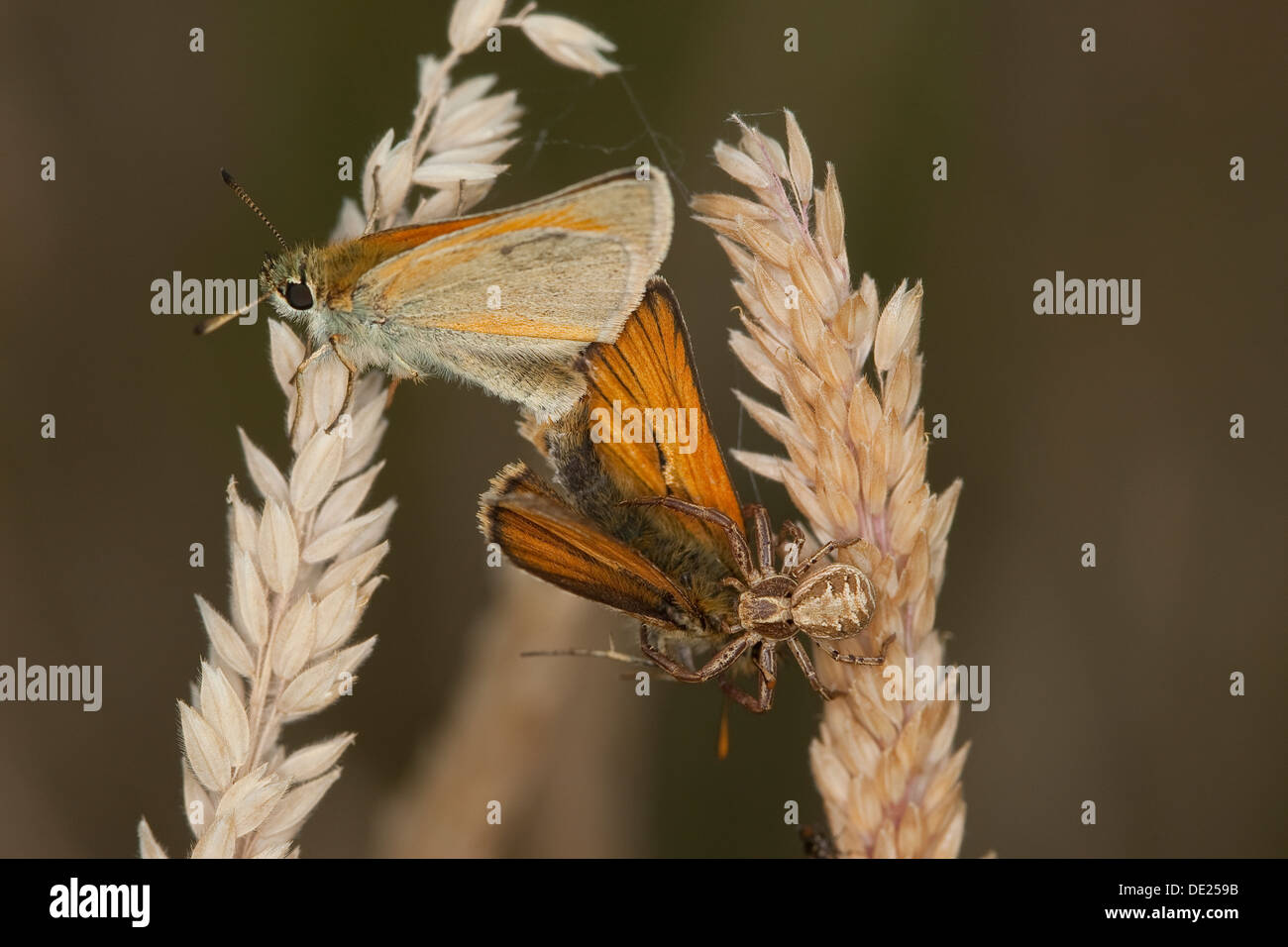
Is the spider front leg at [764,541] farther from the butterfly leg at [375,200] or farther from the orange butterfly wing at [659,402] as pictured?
the butterfly leg at [375,200]

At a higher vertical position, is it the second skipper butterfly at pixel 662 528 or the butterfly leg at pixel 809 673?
the second skipper butterfly at pixel 662 528

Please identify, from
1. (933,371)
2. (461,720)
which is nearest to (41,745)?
(461,720)

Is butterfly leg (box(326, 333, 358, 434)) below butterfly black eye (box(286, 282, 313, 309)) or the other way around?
below


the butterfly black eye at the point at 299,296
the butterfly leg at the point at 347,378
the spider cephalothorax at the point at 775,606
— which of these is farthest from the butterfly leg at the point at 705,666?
the butterfly black eye at the point at 299,296

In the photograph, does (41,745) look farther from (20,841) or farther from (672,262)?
(672,262)

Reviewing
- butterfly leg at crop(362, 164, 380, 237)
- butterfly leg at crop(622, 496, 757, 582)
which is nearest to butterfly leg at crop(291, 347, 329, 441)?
butterfly leg at crop(362, 164, 380, 237)

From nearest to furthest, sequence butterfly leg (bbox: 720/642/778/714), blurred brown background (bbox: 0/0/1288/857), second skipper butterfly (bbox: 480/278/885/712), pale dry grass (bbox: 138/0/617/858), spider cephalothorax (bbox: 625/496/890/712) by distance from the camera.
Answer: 1. pale dry grass (bbox: 138/0/617/858)
2. spider cephalothorax (bbox: 625/496/890/712)
3. second skipper butterfly (bbox: 480/278/885/712)
4. butterfly leg (bbox: 720/642/778/714)
5. blurred brown background (bbox: 0/0/1288/857)

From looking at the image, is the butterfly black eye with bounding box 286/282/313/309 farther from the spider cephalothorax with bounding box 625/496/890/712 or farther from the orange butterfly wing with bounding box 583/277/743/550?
the spider cephalothorax with bounding box 625/496/890/712

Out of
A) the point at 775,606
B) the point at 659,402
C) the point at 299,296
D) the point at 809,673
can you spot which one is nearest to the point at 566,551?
the point at 659,402
